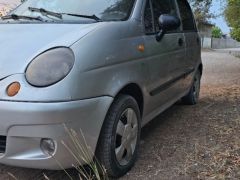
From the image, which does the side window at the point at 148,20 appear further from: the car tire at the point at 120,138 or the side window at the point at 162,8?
the car tire at the point at 120,138

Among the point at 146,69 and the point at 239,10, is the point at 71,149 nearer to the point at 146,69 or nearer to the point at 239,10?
the point at 146,69

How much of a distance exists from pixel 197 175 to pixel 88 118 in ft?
3.85

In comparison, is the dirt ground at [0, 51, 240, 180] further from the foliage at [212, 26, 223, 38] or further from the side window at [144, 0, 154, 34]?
the foliage at [212, 26, 223, 38]

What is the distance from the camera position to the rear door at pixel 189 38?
6.00m

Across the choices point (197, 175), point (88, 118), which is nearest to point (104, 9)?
point (88, 118)

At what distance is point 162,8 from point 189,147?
1714 millimetres

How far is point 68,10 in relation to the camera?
4.34 metres

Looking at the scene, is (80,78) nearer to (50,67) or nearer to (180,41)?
(50,67)

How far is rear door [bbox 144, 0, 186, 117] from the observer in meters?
4.45

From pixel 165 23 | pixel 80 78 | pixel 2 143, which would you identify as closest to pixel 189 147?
pixel 165 23

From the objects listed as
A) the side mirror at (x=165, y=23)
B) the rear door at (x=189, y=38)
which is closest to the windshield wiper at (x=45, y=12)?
the side mirror at (x=165, y=23)

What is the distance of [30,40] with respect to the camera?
3.55 meters

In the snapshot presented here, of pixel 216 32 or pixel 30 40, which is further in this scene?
pixel 216 32

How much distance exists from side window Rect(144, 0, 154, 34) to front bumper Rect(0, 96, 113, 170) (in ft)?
4.50
